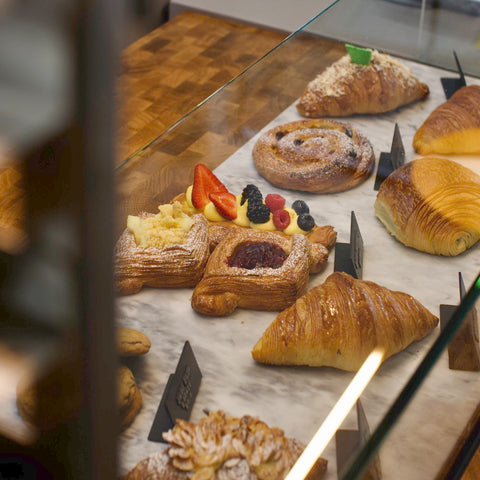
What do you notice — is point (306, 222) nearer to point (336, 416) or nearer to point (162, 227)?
point (162, 227)

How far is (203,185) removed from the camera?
118cm

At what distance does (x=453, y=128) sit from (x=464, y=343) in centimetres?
68

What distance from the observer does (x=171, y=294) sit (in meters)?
0.99

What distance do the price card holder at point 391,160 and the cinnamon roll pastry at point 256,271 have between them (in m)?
0.28

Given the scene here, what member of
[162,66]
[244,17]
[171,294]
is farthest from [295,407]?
[244,17]

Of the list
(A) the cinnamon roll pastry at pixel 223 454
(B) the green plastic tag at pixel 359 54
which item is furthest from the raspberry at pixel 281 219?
(B) the green plastic tag at pixel 359 54

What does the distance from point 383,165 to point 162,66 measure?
1253 millimetres

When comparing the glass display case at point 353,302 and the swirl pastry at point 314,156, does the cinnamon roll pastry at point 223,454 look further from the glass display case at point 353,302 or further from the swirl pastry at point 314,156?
the swirl pastry at point 314,156

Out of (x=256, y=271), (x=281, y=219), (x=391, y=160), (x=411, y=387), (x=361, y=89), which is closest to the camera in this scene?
(x=411, y=387)

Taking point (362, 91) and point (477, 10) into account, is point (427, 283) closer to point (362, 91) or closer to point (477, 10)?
point (362, 91)

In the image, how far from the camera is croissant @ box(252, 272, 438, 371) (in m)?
0.82

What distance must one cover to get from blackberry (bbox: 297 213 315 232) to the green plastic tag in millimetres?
609

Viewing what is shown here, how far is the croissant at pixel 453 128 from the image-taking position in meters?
1.36

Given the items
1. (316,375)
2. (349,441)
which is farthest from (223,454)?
(316,375)
